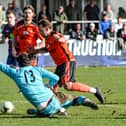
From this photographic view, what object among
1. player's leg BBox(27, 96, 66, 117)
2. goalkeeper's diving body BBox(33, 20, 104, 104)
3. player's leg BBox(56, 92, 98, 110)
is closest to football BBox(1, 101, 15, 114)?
player's leg BBox(27, 96, 66, 117)

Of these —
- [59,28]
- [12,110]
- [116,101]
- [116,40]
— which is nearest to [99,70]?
[116,40]

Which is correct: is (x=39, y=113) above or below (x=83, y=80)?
above

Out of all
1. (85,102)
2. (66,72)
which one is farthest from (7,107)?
(66,72)

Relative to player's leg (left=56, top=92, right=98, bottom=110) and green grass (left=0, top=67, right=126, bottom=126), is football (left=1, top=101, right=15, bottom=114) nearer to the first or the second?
green grass (left=0, top=67, right=126, bottom=126)

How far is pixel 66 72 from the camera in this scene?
45.4 ft

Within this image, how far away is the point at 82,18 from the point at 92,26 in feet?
11.3

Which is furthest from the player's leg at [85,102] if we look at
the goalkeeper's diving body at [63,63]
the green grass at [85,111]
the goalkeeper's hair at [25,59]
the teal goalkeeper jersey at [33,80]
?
the goalkeeper's diving body at [63,63]

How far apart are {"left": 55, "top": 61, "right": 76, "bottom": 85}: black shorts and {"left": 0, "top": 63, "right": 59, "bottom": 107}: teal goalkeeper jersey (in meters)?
2.22

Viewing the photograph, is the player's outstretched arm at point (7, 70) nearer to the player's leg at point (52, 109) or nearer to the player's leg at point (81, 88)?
the player's leg at point (52, 109)

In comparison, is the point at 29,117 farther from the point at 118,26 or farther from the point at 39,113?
the point at 118,26

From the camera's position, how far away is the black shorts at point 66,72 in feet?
45.3

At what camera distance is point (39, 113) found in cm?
1184

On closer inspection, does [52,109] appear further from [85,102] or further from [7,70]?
[7,70]

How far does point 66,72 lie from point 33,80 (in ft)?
7.95
